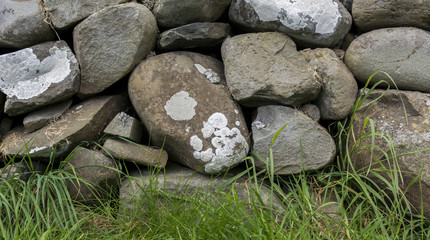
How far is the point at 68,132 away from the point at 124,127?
320mm

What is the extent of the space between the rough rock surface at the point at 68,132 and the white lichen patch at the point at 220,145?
58 cm

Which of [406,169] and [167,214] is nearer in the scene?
[167,214]

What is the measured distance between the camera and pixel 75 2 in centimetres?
242

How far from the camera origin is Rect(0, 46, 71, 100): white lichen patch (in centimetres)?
234

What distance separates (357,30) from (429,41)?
1.47 ft

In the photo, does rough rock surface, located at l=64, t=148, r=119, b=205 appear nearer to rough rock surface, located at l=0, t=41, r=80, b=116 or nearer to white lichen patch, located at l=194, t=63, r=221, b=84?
rough rock surface, located at l=0, t=41, r=80, b=116

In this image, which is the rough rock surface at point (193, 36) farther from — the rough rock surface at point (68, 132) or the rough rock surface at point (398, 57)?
the rough rock surface at point (398, 57)

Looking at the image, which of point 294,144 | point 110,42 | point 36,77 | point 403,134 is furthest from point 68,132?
point 403,134

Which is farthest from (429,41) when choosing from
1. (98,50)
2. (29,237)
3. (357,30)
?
(29,237)

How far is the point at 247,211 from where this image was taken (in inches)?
87.8

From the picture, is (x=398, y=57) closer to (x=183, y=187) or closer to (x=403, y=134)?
(x=403, y=134)

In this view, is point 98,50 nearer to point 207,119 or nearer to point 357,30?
point 207,119

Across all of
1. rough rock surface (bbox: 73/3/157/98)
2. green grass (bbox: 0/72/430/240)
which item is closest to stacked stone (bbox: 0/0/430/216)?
rough rock surface (bbox: 73/3/157/98)

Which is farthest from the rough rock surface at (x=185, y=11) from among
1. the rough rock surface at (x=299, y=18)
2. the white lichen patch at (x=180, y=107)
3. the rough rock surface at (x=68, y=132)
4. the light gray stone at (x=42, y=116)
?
the light gray stone at (x=42, y=116)
